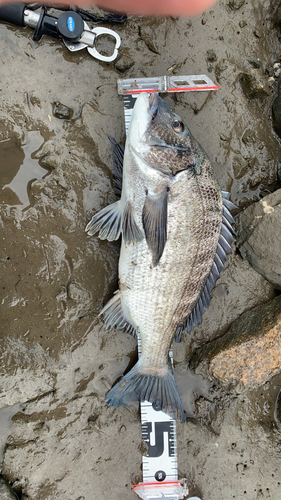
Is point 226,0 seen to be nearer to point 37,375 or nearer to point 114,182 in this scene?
point 114,182

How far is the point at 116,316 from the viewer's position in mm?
2771

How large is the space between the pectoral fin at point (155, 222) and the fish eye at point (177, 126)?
0.51 meters

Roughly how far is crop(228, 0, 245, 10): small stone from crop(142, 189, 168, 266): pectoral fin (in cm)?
219

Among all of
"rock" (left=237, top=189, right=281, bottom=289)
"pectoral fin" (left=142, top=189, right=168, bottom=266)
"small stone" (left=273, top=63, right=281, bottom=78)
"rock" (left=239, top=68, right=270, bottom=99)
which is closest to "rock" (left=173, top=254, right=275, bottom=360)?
"rock" (left=237, top=189, right=281, bottom=289)

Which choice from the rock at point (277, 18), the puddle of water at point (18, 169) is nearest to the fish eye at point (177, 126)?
the puddle of water at point (18, 169)

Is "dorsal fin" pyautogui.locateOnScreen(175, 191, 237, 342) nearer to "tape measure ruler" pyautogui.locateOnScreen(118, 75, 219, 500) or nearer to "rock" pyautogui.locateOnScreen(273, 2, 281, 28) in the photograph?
"tape measure ruler" pyautogui.locateOnScreen(118, 75, 219, 500)

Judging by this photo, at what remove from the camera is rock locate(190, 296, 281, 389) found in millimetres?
2844

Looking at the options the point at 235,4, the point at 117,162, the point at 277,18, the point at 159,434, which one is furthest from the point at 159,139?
the point at 159,434

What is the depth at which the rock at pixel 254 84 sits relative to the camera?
2.99 metres

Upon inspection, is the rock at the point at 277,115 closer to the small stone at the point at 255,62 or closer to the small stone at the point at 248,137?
the small stone at the point at 248,137

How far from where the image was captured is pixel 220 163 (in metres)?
3.07

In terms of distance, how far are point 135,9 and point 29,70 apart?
116 centimetres

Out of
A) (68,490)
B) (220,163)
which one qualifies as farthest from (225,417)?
(220,163)

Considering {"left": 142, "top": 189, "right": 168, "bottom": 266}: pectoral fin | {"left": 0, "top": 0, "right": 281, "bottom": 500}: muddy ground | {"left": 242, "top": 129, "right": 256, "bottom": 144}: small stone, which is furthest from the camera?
{"left": 242, "top": 129, "right": 256, "bottom": 144}: small stone
